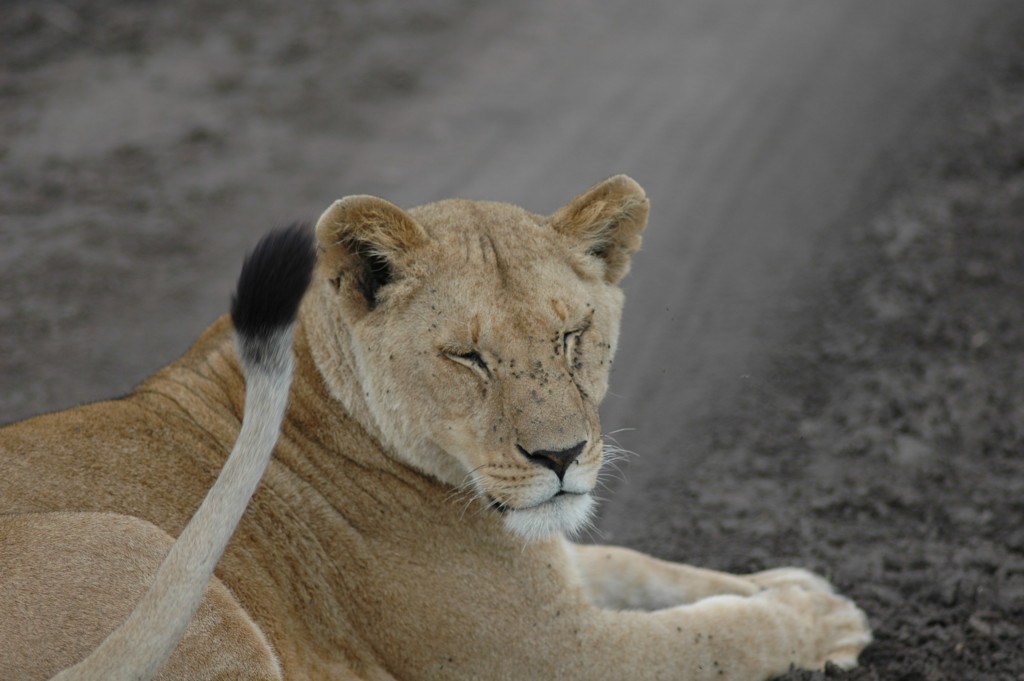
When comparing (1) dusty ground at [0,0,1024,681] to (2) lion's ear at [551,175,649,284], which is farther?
(1) dusty ground at [0,0,1024,681]

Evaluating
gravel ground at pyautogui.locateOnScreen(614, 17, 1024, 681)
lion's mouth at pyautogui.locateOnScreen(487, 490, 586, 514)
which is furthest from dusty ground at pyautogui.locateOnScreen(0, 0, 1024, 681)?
lion's mouth at pyautogui.locateOnScreen(487, 490, 586, 514)

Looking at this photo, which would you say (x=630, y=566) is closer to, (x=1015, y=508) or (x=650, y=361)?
(x=1015, y=508)

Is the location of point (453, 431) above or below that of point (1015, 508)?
above

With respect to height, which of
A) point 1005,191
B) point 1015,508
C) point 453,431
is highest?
point 453,431

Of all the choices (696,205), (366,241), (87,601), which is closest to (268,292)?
(366,241)

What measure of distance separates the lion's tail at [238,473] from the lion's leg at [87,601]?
0.67 ft

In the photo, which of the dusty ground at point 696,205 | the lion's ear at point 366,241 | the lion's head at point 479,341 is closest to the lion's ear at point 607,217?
the lion's head at point 479,341

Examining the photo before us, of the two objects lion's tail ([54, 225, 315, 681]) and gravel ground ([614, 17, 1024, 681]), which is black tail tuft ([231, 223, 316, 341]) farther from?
gravel ground ([614, 17, 1024, 681])

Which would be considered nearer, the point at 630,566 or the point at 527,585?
the point at 527,585

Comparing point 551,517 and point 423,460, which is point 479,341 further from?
point 551,517

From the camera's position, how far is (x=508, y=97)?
10.1 m

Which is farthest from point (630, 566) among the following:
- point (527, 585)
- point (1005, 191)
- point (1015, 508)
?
point (1005, 191)

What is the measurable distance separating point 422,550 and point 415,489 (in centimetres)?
21

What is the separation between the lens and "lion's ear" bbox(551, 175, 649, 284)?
13.0ft
